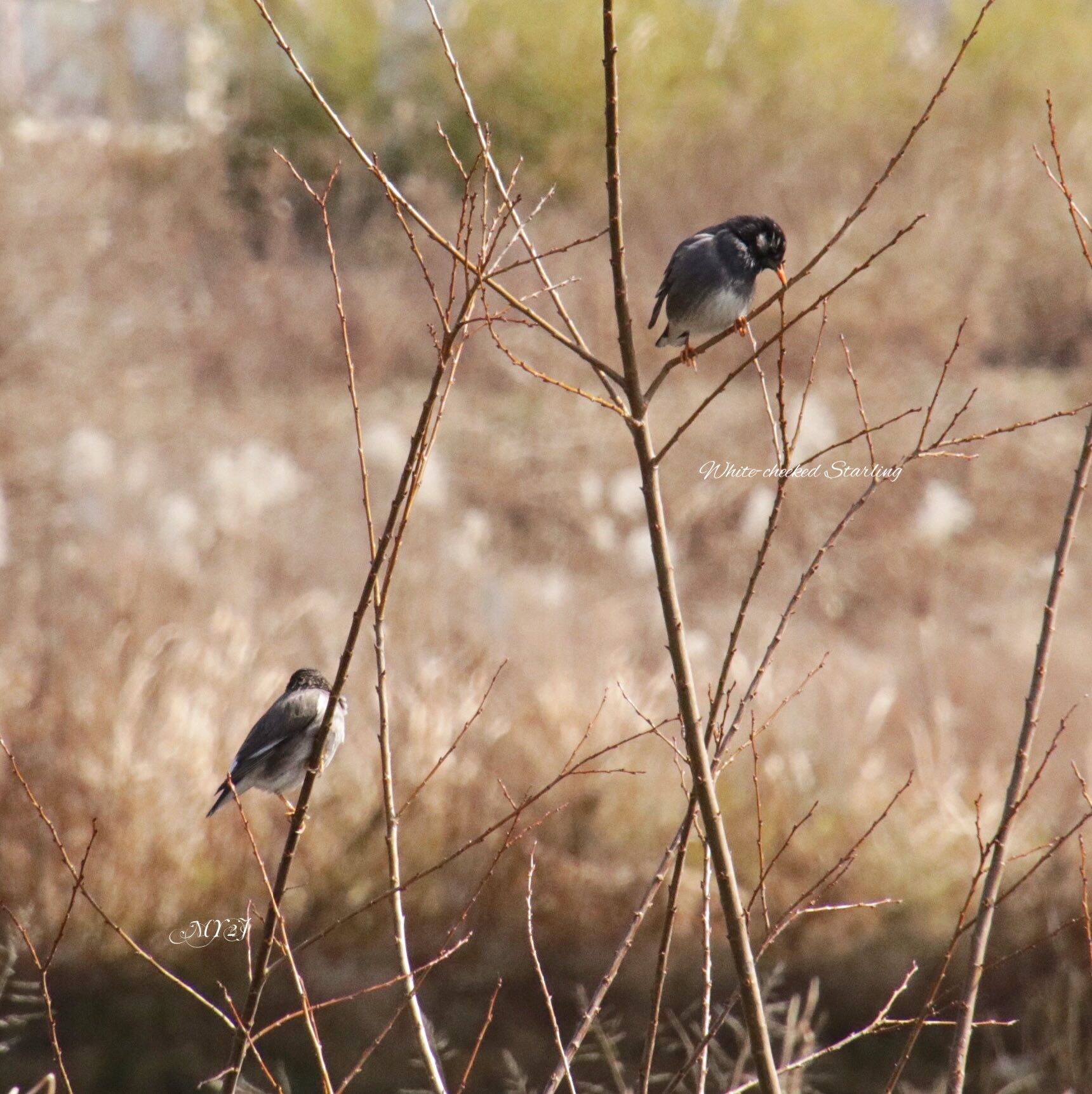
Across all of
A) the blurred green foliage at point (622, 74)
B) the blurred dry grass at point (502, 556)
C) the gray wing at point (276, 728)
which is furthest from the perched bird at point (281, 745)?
the blurred green foliage at point (622, 74)

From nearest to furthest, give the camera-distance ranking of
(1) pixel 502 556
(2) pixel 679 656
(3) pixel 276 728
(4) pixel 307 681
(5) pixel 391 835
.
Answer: (2) pixel 679 656 < (5) pixel 391 835 < (3) pixel 276 728 < (4) pixel 307 681 < (1) pixel 502 556

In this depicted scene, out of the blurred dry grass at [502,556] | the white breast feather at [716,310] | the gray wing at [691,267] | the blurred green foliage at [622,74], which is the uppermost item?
the blurred green foliage at [622,74]

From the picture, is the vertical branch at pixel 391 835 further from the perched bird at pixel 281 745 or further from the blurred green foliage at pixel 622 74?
the blurred green foliage at pixel 622 74

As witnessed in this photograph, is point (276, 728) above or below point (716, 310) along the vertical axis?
below

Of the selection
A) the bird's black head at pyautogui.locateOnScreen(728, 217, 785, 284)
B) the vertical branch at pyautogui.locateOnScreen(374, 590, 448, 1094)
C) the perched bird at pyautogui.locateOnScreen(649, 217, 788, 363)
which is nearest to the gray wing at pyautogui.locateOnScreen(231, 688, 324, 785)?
the vertical branch at pyautogui.locateOnScreen(374, 590, 448, 1094)

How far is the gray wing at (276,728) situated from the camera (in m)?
2.61

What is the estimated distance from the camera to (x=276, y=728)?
261cm

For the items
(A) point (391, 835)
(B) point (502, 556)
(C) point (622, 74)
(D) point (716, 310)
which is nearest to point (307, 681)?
(A) point (391, 835)

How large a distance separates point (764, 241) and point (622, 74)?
13.3 meters

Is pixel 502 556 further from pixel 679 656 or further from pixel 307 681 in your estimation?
pixel 679 656

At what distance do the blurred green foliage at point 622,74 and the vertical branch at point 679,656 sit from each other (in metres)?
13.5

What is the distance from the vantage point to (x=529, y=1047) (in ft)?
18.1

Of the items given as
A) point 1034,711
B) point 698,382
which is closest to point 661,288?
point 1034,711

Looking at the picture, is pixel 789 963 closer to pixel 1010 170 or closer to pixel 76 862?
pixel 76 862
